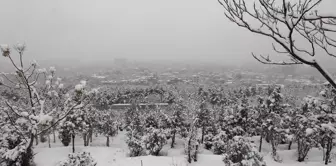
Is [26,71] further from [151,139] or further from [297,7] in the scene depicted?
[151,139]

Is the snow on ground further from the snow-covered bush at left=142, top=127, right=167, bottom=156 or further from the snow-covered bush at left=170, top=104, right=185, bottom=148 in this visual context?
the snow-covered bush at left=170, top=104, right=185, bottom=148

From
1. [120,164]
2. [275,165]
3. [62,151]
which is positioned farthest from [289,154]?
[62,151]

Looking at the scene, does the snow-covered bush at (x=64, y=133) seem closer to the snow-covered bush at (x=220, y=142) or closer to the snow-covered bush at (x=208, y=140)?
the snow-covered bush at (x=220, y=142)

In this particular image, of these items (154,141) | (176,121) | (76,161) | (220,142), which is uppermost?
(76,161)

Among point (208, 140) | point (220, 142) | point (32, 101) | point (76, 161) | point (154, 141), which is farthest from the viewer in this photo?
point (208, 140)

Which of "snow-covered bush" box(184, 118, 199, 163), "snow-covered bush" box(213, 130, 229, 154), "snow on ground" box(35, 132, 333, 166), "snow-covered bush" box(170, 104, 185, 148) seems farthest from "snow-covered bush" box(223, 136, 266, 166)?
"snow-covered bush" box(170, 104, 185, 148)

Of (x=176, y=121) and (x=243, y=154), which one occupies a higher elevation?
(x=243, y=154)

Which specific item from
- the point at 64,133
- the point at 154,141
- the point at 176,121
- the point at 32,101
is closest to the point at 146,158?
the point at 154,141

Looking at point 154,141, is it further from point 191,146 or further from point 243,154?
point 243,154
